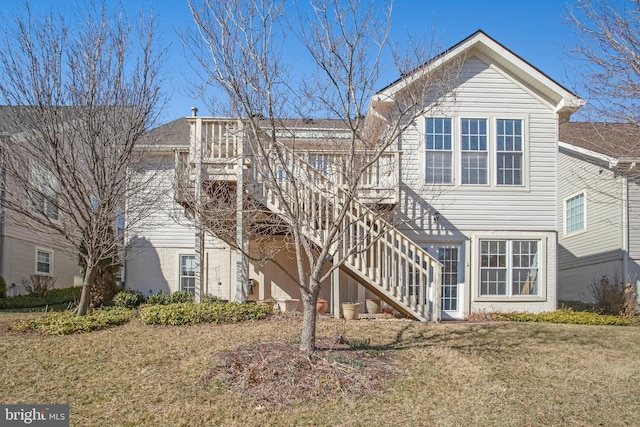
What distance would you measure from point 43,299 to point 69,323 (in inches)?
273

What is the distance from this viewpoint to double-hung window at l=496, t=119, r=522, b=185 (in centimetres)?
1415

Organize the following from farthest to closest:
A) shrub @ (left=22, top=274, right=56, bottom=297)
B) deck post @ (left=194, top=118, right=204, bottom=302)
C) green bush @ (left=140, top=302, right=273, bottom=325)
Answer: shrub @ (left=22, top=274, right=56, bottom=297), deck post @ (left=194, top=118, right=204, bottom=302), green bush @ (left=140, top=302, right=273, bottom=325)

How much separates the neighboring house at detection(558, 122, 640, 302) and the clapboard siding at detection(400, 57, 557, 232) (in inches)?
42.8

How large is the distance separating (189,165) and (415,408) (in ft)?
23.3

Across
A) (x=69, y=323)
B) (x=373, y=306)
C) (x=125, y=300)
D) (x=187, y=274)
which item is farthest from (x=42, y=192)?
(x=373, y=306)

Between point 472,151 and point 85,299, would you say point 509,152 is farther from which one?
point 85,299

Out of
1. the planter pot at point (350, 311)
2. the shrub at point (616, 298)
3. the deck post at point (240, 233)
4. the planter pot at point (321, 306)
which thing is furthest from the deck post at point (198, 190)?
the shrub at point (616, 298)

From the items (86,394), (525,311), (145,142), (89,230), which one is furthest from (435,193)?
(86,394)

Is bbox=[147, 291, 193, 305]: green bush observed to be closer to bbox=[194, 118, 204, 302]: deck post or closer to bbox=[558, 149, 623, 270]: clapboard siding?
bbox=[194, 118, 204, 302]: deck post

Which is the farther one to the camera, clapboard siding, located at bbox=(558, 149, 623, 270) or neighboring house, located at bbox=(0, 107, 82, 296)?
neighboring house, located at bbox=(0, 107, 82, 296)

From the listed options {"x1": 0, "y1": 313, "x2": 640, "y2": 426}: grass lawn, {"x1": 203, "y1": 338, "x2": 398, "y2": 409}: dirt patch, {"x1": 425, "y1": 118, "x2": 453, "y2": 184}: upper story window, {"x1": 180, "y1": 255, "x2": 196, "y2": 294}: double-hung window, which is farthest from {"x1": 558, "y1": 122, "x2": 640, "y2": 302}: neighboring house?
{"x1": 180, "y1": 255, "x2": 196, "y2": 294}: double-hung window

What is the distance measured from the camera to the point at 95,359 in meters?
8.60

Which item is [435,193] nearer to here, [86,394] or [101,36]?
[101,36]

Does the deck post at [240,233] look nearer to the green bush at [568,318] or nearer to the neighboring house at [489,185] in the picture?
the neighboring house at [489,185]
